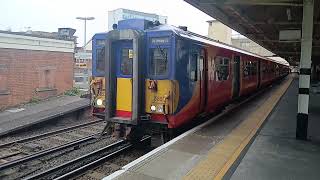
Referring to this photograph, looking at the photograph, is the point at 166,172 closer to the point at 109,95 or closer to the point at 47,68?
the point at 109,95

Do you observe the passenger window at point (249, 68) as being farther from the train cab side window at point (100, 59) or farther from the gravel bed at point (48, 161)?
the train cab side window at point (100, 59)

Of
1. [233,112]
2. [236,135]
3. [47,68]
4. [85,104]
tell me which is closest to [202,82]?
[236,135]

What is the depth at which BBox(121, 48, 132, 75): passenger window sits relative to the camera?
28.9ft

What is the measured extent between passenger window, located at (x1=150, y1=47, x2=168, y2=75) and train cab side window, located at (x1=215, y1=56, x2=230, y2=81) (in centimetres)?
319

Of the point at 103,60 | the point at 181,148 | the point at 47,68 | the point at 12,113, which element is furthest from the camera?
the point at 47,68

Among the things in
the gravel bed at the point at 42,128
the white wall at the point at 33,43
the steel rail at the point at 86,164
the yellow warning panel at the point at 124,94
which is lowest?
the gravel bed at the point at 42,128

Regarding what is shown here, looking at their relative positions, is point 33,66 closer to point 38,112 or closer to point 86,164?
point 38,112

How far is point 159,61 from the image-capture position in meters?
8.46

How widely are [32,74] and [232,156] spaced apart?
13.7 m

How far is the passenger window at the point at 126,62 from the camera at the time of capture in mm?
8820

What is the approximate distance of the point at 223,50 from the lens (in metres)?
12.1

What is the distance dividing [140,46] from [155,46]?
0.34 metres

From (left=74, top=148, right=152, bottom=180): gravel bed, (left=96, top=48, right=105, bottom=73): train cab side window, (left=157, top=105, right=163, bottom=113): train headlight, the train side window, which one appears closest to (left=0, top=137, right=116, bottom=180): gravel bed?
(left=74, top=148, right=152, bottom=180): gravel bed

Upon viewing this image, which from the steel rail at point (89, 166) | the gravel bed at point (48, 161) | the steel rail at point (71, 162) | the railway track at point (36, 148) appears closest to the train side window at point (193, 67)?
the steel rail at point (89, 166)
